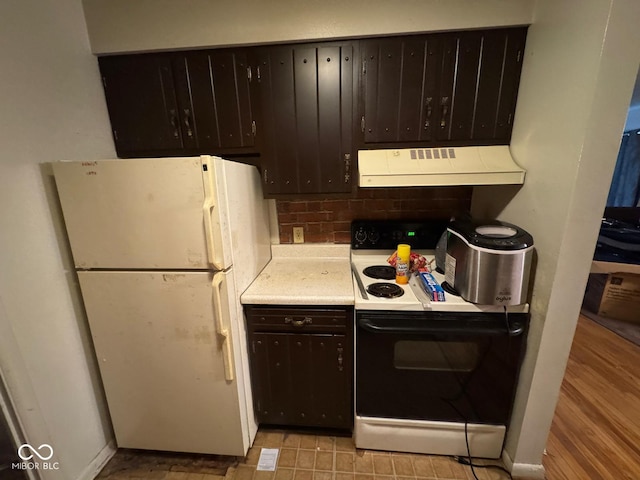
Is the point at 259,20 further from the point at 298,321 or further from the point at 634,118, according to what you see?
the point at 634,118

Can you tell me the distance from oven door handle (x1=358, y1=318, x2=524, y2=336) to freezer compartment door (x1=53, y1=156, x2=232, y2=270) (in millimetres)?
709

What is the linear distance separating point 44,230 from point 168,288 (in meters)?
0.56

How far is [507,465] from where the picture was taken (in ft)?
4.25

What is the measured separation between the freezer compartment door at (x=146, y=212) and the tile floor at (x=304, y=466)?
108cm

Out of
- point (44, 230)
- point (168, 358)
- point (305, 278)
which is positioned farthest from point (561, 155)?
point (44, 230)

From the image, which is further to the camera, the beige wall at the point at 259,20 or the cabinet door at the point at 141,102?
the cabinet door at the point at 141,102

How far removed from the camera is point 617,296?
2594 mm

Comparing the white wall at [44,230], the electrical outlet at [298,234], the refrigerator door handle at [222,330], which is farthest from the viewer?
the electrical outlet at [298,234]

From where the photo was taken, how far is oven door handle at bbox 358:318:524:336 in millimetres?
1135

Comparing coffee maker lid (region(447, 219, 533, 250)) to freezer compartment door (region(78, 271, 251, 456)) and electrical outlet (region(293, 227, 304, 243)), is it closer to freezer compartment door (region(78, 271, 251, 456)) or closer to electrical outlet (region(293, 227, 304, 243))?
electrical outlet (region(293, 227, 304, 243))

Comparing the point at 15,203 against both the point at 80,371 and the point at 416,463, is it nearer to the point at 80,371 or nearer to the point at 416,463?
the point at 80,371

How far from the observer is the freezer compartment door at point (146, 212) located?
3.39 ft

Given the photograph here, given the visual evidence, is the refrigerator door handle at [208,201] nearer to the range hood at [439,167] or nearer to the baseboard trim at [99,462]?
the range hood at [439,167]

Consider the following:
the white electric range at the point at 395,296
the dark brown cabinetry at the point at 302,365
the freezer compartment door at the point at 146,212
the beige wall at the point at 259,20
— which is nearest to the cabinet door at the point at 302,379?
the dark brown cabinetry at the point at 302,365
